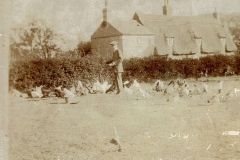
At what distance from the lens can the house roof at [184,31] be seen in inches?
247

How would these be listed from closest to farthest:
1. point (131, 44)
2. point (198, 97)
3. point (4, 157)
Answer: point (4, 157)
point (131, 44)
point (198, 97)

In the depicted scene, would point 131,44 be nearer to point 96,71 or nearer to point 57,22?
point 96,71

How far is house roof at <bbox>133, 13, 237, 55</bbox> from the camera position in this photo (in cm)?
627

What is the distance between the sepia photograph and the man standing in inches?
1.0

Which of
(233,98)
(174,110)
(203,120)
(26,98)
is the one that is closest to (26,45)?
(26,98)

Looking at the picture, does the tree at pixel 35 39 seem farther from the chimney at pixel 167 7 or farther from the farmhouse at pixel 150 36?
the chimney at pixel 167 7

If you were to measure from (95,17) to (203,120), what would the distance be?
8.47 feet

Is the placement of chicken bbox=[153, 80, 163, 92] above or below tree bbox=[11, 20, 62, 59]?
below

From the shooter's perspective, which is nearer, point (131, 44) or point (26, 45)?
point (26, 45)

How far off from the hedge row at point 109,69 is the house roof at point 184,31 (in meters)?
0.31

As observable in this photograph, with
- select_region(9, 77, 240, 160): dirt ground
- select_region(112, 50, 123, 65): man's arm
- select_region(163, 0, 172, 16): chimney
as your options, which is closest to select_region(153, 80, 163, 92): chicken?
select_region(9, 77, 240, 160): dirt ground

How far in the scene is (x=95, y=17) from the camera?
4.95m

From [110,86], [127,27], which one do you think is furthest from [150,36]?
[110,86]

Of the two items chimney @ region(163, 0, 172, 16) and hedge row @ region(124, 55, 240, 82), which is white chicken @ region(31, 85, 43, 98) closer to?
hedge row @ region(124, 55, 240, 82)
